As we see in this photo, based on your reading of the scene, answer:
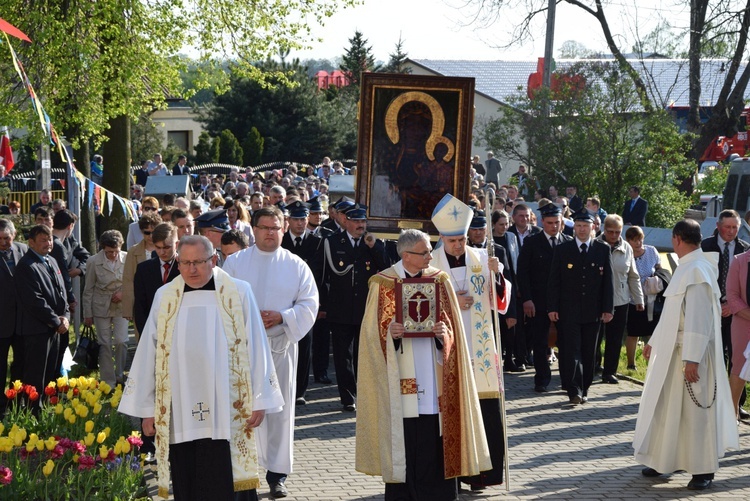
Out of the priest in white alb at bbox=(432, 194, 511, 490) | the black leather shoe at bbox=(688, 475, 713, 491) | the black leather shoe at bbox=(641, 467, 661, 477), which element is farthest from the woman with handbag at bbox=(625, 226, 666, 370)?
the priest in white alb at bbox=(432, 194, 511, 490)

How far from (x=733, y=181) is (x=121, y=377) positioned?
1449 centimetres

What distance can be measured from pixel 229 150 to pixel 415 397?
4574cm

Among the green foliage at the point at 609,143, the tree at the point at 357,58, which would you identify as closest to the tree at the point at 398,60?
the tree at the point at 357,58

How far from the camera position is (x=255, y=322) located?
676 centimetres

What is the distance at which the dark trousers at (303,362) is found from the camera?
10.9 metres

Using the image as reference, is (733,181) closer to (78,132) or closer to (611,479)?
(78,132)

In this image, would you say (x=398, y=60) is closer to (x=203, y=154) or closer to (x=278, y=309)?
(x=203, y=154)

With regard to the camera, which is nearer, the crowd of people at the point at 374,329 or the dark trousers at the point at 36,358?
the crowd of people at the point at 374,329

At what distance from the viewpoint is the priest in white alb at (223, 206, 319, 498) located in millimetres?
8031

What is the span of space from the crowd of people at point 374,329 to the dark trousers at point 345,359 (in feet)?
0.08

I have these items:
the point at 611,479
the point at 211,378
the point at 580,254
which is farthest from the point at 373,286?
the point at 580,254

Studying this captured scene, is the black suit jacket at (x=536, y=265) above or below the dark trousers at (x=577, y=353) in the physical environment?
above

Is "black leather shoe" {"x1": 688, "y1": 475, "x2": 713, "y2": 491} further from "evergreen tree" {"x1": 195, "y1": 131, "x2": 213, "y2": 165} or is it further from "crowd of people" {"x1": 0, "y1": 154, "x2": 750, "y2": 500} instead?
"evergreen tree" {"x1": 195, "y1": 131, "x2": 213, "y2": 165}

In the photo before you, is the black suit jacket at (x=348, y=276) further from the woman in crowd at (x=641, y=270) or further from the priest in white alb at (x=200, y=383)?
the priest in white alb at (x=200, y=383)
